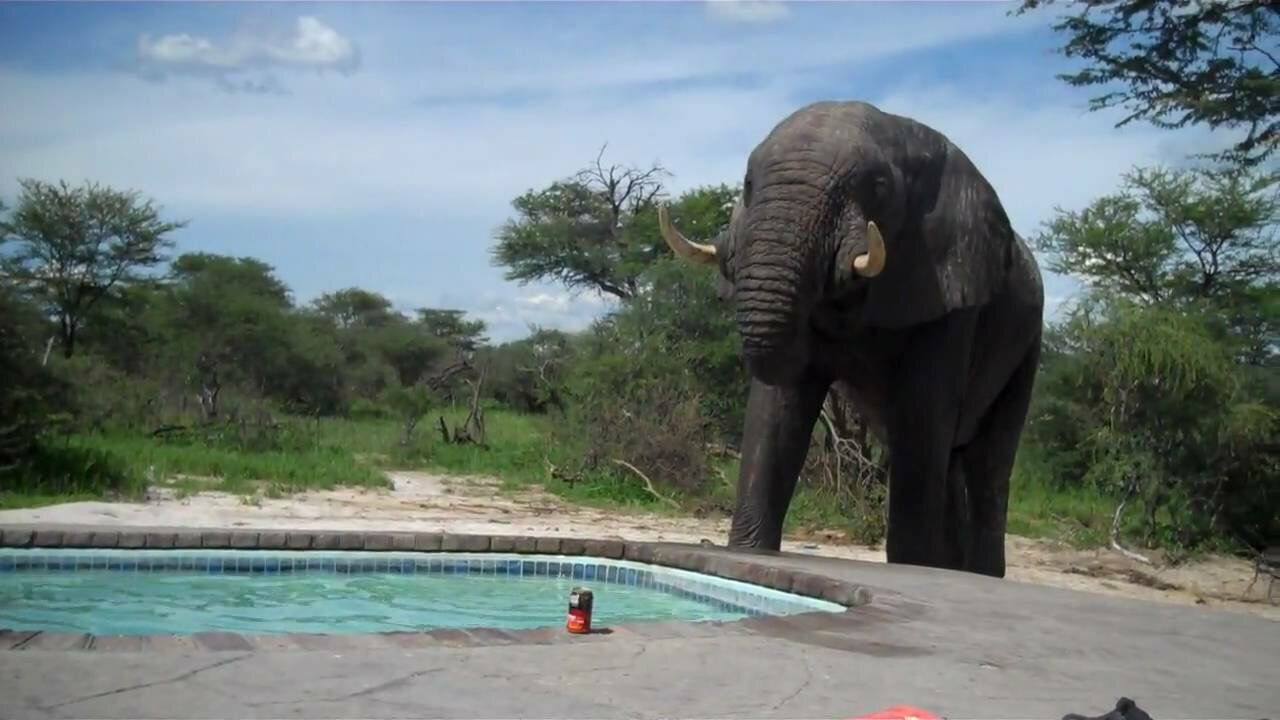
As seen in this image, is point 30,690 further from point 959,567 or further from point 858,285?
point 959,567

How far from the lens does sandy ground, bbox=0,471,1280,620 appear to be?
37.1 ft

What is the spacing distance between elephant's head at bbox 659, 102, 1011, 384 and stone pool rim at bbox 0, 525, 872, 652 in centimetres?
116

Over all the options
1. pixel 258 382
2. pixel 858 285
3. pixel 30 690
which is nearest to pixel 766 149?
pixel 858 285

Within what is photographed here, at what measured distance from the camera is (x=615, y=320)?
2008cm

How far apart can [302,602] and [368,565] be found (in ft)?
2.83

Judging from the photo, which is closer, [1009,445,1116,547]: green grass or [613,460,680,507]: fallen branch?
[1009,445,1116,547]: green grass

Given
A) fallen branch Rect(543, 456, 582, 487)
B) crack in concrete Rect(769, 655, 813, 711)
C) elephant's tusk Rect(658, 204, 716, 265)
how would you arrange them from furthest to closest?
1. fallen branch Rect(543, 456, 582, 487)
2. elephant's tusk Rect(658, 204, 716, 265)
3. crack in concrete Rect(769, 655, 813, 711)

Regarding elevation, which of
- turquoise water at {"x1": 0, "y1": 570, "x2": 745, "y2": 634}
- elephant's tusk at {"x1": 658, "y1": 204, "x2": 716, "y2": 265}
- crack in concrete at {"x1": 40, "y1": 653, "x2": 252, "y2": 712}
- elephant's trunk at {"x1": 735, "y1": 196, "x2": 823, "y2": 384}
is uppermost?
elephant's tusk at {"x1": 658, "y1": 204, "x2": 716, "y2": 265}

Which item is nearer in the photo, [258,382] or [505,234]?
[258,382]

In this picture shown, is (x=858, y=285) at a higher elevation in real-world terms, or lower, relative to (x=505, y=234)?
lower

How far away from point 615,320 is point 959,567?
36.3 feet

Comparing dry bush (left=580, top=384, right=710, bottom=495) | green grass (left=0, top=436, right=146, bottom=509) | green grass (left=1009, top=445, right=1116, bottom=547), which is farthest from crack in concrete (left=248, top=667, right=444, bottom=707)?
green grass (left=1009, top=445, right=1116, bottom=547)

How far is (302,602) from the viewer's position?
25.8 ft

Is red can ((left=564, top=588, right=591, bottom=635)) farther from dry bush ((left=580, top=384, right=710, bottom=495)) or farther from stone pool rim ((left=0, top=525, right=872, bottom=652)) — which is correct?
dry bush ((left=580, top=384, right=710, bottom=495))
